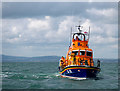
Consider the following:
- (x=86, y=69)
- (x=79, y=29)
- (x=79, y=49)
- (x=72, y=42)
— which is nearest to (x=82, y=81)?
(x=86, y=69)

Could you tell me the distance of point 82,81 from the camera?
26969 millimetres

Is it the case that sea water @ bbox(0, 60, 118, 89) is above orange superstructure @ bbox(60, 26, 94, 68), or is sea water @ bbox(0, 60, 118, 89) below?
below

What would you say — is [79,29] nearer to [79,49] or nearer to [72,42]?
[72,42]

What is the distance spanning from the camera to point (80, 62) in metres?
29.7

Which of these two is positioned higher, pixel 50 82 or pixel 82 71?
pixel 82 71

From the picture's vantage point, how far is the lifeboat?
1095 inches

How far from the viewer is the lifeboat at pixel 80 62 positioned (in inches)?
1095

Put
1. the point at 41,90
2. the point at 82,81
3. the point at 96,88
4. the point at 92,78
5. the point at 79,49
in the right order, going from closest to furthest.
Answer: the point at 41,90 < the point at 96,88 < the point at 82,81 < the point at 92,78 < the point at 79,49

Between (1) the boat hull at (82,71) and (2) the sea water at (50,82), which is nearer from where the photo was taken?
(2) the sea water at (50,82)

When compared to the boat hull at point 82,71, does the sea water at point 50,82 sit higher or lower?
lower

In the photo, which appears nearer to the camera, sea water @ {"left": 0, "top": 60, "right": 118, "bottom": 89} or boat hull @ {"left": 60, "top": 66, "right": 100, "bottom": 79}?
sea water @ {"left": 0, "top": 60, "right": 118, "bottom": 89}

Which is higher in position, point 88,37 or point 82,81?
point 88,37

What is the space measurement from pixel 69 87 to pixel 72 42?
1139 cm

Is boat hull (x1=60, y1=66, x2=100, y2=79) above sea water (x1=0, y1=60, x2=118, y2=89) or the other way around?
above
